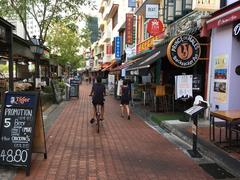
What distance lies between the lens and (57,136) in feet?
34.0

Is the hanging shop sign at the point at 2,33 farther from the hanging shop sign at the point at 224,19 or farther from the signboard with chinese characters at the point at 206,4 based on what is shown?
the hanging shop sign at the point at 224,19

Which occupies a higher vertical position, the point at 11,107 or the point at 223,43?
the point at 223,43

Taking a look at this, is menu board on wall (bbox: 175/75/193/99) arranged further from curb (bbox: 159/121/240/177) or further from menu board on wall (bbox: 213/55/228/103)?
curb (bbox: 159/121/240/177)

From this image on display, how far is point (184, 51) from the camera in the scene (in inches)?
499

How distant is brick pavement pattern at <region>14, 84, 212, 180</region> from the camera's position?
667cm

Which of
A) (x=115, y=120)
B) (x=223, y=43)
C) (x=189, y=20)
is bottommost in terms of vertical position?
(x=115, y=120)

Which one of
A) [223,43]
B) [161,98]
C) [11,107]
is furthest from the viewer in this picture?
[161,98]

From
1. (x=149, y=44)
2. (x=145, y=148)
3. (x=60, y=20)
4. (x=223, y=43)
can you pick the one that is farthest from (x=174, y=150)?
(x=149, y=44)

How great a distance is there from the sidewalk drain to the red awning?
4579mm

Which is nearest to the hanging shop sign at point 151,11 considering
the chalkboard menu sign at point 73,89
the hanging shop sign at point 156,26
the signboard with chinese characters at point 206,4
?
the hanging shop sign at point 156,26

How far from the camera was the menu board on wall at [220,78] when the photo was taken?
38.6 feet

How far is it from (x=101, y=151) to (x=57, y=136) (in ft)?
7.45

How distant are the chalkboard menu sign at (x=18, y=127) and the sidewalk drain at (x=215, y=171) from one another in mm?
3248

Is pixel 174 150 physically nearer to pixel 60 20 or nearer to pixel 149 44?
pixel 60 20
